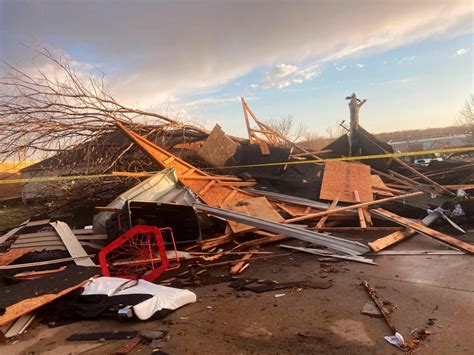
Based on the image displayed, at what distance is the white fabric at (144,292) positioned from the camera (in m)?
3.56

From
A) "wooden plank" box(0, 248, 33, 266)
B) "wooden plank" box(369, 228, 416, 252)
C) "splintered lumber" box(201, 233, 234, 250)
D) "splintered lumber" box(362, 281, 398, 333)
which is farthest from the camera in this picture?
"splintered lumber" box(201, 233, 234, 250)

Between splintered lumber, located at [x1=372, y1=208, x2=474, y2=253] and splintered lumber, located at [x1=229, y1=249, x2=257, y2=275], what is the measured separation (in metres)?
2.99

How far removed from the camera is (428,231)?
634cm

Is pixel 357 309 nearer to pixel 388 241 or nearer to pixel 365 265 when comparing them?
pixel 365 265

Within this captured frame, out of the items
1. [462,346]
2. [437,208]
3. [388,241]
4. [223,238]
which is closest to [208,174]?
[223,238]

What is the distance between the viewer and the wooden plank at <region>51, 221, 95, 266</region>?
5.48 metres

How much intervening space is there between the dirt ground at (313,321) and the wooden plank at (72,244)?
1671mm

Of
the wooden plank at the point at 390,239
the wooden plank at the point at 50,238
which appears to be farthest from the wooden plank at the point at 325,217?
the wooden plank at the point at 50,238

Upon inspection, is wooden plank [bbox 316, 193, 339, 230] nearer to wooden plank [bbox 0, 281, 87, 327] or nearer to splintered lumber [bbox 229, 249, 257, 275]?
splintered lumber [bbox 229, 249, 257, 275]

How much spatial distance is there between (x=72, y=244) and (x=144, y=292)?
2.89 m

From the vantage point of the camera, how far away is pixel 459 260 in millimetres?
5109

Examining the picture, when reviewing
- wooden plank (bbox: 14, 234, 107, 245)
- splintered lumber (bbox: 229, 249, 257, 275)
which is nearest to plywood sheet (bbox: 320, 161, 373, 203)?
splintered lumber (bbox: 229, 249, 257, 275)

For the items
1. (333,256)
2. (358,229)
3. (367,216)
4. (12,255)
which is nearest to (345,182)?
(367,216)

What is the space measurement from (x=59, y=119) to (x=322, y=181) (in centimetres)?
636
